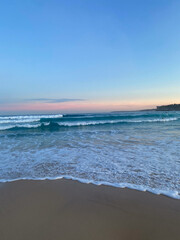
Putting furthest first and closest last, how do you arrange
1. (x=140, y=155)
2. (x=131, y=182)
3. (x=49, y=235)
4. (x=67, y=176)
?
(x=140, y=155) → (x=67, y=176) → (x=131, y=182) → (x=49, y=235)

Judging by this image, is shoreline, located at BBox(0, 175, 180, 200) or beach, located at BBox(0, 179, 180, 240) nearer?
beach, located at BBox(0, 179, 180, 240)

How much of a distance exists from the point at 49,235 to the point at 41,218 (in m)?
0.34

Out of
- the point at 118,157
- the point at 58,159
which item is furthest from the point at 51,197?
the point at 118,157

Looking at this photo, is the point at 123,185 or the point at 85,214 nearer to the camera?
the point at 85,214

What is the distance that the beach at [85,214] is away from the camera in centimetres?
189

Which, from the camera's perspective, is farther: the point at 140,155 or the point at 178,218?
the point at 140,155

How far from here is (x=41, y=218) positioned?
2.17m

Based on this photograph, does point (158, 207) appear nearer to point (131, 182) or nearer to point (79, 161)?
point (131, 182)

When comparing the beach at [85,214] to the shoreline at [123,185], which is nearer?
the beach at [85,214]

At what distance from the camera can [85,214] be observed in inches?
89.1

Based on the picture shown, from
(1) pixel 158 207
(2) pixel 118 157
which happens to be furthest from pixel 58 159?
(1) pixel 158 207

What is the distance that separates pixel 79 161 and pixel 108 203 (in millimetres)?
2375

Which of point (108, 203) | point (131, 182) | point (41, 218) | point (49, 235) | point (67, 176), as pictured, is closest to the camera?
point (49, 235)

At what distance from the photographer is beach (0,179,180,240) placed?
1888mm
